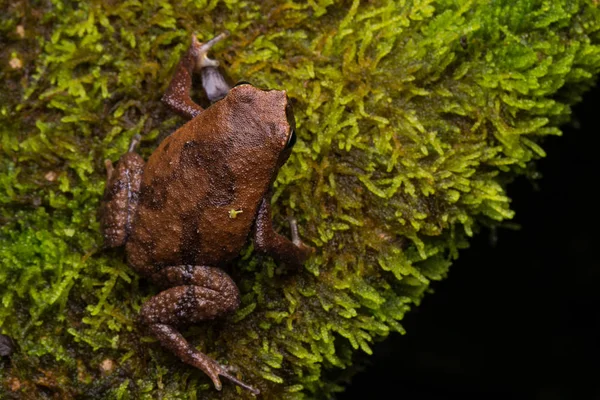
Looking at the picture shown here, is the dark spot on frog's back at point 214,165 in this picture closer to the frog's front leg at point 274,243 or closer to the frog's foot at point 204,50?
the frog's front leg at point 274,243

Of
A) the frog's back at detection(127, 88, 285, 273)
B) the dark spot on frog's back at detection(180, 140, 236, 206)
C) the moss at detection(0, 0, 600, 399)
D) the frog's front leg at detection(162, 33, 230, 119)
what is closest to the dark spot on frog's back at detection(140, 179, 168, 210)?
the frog's back at detection(127, 88, 285, 273)

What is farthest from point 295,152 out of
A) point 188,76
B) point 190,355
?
point 190,355

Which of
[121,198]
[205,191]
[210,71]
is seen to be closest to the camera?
[205,191]

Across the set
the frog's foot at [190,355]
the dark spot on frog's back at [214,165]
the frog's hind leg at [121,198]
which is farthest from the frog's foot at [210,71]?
the frog's foot at [190,355]

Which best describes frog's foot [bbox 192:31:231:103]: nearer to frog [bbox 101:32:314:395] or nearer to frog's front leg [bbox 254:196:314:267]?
frog [bbox 101:32:314:395]

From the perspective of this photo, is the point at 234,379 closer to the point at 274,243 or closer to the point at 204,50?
the point at 274,243
